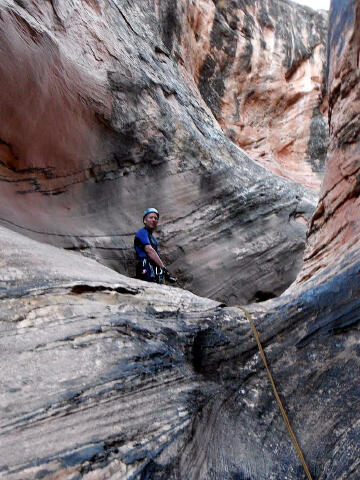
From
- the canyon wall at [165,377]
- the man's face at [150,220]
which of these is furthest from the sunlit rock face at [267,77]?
the canyon wall at [165,377]

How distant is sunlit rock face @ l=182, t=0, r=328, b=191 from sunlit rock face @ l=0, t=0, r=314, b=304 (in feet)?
11.5

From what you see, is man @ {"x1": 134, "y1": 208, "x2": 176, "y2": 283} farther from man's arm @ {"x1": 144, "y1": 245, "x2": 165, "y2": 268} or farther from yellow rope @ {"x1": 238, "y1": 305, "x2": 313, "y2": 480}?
yellow rope @ {"x1": 238, "y1": 305, "x2": 313, "y2": 480}

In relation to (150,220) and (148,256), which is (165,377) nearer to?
(148,256)

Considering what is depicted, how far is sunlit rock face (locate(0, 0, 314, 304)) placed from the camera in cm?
552

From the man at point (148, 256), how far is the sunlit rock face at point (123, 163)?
17.6 inches

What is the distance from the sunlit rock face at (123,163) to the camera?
552cm

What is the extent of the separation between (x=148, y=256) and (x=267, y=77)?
9.21 metres

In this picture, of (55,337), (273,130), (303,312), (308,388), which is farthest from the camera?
(273,130)

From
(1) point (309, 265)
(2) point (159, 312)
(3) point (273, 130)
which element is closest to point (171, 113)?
(1) point (309, 265)

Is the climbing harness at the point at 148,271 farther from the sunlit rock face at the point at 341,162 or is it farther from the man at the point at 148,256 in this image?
the sunlit rock face at the point at 341,162

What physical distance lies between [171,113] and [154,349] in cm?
476

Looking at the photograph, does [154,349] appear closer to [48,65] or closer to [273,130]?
[48,65]

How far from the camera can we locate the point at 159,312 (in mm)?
3609

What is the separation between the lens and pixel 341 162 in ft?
15.4
